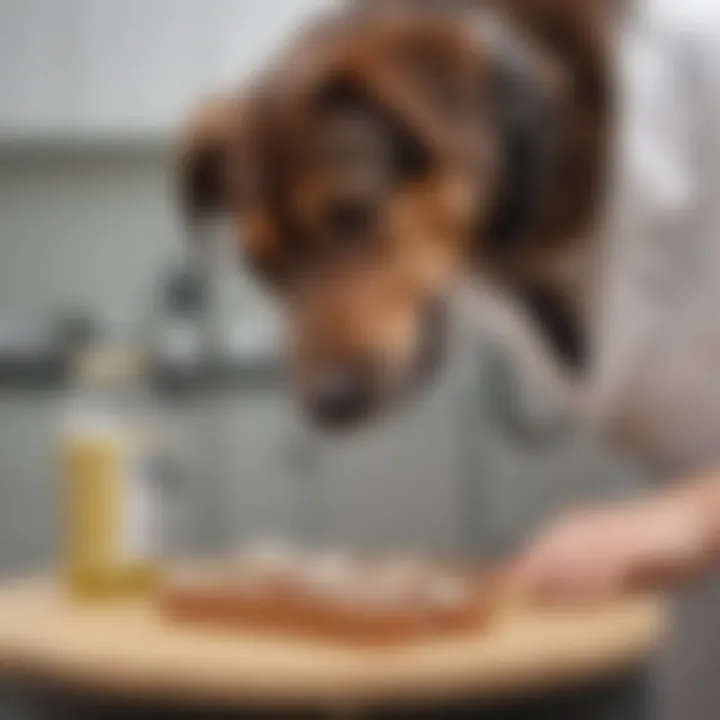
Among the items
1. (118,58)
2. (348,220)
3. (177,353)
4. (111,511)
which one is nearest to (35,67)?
(118,58)

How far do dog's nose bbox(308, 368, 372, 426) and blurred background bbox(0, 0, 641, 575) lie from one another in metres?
0.73

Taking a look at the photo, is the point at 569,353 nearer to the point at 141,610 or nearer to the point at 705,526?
the point at 705,526

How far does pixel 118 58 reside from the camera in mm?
1584

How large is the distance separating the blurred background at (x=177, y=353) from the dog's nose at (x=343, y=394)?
2.40 ft

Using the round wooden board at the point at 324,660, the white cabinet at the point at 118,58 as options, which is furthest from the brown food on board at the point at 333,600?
the white cabinet at the point at 118,58

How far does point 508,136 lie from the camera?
2.46 feet

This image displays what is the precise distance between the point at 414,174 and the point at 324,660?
1.16 feet

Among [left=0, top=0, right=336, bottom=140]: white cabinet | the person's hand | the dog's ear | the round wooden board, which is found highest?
[left=0, top=0, right=336, bottom=140]: white cabinet

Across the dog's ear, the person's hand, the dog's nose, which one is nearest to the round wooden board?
the dog's nose

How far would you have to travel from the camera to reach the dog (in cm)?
74

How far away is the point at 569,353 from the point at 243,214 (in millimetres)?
200

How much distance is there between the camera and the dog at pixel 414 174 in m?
0.74

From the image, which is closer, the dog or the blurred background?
the dog

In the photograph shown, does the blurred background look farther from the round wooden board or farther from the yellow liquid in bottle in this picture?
the round wooden board
